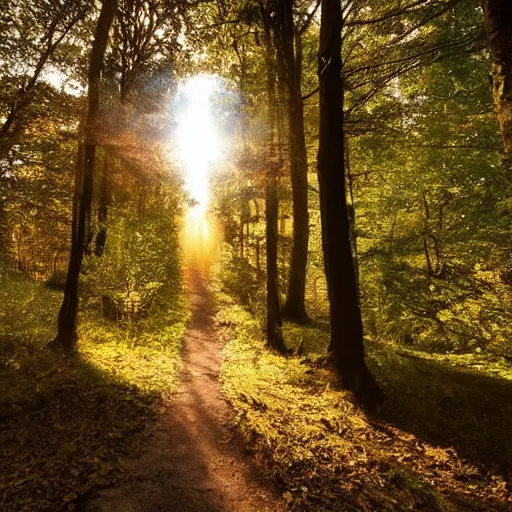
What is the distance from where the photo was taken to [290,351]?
10.1m

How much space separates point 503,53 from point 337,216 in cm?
447

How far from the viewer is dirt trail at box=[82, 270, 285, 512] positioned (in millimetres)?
4129

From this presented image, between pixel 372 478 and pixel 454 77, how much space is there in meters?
11.9

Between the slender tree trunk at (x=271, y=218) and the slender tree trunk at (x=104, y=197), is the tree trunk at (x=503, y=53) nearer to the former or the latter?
the slender tree trunk at (x=271, y=218)

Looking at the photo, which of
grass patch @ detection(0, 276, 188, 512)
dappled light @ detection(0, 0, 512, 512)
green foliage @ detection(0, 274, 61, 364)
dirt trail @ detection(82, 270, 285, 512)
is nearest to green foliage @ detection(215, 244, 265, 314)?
dappled light @ detection(0, 0, 512, 512)

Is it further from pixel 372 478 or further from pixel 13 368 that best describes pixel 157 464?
pixel 13 368

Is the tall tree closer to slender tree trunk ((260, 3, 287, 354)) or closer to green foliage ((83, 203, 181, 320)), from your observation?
slender tree trunk ((260, 3, 287, 354))

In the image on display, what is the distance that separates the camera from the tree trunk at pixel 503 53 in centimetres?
268

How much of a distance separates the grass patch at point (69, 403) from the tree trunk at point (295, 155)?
180 inches

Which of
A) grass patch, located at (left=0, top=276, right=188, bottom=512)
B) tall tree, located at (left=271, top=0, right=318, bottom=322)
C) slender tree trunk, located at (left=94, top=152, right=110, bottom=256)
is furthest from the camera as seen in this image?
slender tree trunk, located at (left=94, top=152, right=110, bottom=256)

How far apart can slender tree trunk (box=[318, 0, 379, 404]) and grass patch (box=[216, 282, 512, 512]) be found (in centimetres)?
71

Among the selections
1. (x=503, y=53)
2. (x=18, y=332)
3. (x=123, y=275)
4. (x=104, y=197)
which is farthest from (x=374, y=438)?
(x=104, y=197)

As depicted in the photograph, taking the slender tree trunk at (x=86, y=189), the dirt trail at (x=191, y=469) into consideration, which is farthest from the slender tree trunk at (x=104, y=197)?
the dirt trail at (x=191, y=469)

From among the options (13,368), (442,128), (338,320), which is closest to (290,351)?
(338,320)
